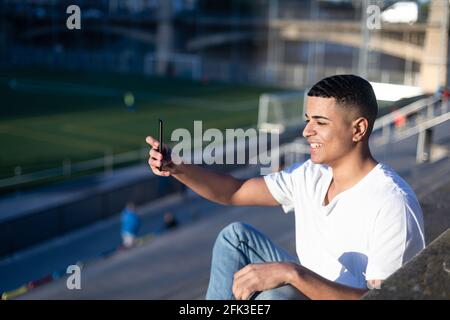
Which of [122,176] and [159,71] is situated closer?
[122,176]

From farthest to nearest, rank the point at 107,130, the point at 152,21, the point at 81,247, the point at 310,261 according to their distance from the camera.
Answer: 1. the point at 152,21
2. the point at 107,130
3. the point at 81,247
4. the point at 310,261

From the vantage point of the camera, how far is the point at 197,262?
4.51 m

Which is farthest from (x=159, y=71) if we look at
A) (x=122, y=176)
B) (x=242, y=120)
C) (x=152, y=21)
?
(x=122, y=176)

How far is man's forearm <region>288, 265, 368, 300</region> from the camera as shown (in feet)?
3.37

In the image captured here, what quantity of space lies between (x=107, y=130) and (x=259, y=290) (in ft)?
39.8

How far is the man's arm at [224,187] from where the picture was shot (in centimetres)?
147

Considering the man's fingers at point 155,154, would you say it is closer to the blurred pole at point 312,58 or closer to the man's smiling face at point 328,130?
the man's smiling face at point 328,130

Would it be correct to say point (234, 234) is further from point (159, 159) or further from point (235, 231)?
point (159, 159)

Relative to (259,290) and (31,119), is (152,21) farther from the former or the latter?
(259,290)

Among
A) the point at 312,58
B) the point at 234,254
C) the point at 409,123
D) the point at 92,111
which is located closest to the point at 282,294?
the point at 234,254

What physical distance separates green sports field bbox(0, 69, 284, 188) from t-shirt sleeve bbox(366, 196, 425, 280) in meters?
8.46

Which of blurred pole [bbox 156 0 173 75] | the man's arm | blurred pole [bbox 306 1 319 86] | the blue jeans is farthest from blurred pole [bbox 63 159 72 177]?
blurred pole [bbox 156 0 173 75]

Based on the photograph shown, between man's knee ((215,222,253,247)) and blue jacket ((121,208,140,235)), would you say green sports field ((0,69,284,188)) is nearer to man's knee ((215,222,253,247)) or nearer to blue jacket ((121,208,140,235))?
blue jacket ((121,208,140,235))

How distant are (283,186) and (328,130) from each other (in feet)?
0.79
